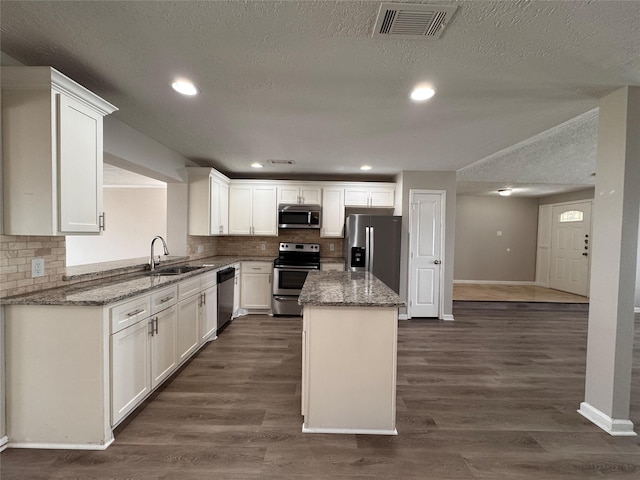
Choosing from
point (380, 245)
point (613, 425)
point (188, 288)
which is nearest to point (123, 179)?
point (188, 288)

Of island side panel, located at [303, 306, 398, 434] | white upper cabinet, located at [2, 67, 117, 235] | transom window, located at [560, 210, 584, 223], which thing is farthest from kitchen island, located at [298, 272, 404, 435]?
transom window, located at [560, 210, 584, 223]

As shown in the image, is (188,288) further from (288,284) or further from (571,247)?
(571,247)

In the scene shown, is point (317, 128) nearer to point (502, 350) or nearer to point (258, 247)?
point (258, 247)

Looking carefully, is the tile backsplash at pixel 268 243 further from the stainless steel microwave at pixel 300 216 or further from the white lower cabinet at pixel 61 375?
the white lower cabinet at pixel 61 375

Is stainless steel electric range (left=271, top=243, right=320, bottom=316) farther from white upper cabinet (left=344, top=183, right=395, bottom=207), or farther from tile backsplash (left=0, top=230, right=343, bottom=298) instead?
tile backsplash (left=0, top=230, right=343, bottom=298)

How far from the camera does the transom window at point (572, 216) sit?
21.1 feet

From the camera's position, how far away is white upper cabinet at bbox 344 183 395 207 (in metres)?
4.96

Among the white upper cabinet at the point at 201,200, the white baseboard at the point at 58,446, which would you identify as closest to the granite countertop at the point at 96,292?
the white baseboard at the point at 58,446

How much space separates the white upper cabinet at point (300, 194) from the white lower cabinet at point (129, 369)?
3.17 m

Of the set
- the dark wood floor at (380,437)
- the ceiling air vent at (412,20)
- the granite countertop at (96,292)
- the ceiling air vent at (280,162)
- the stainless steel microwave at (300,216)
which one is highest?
the ceiling air vent at (412,20)

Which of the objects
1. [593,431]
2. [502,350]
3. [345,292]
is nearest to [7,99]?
[345,292]

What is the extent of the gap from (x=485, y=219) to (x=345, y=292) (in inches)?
262

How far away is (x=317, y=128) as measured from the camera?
288cm

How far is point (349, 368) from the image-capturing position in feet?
6.42
